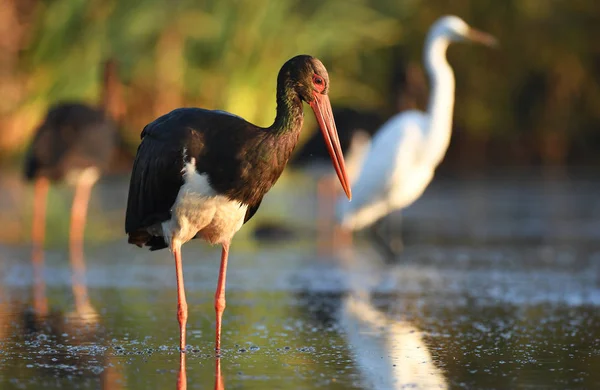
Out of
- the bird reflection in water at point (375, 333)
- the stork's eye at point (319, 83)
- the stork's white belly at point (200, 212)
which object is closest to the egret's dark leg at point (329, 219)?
the bird reflection in water at point (375, 333)

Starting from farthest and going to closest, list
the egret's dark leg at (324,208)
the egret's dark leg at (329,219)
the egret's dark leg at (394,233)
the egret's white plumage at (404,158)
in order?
the egret's dark leg at (324,208) < the egret's dark leg at (329,219) < the egret's white plumage at (404,158) < the egret's dark leg at (394,233)

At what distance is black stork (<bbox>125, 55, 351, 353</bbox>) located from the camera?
19.7 feet

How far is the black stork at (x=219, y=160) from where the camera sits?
6012mm

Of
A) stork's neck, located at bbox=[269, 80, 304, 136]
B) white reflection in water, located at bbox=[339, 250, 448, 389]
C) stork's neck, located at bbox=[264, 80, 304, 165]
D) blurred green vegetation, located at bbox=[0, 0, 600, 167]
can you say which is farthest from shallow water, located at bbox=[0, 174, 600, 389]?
blurred green vegetation, located at bbox=[0, 0, 600, 167]

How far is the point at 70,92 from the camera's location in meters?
17.2

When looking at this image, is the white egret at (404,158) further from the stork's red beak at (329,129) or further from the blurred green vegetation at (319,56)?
the stork's red beak at (329,129)

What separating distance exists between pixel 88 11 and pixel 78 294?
10.3 m

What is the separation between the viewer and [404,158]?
439 inches

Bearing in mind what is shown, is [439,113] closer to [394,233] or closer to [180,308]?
[394,233]

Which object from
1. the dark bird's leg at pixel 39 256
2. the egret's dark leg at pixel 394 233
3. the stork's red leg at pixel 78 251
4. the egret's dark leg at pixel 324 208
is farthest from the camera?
the egret's dark leg at pixel 324 208

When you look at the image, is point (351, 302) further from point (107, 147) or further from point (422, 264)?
point (107, 147)

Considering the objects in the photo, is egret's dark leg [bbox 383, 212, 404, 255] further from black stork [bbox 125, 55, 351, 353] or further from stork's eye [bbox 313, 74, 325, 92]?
stork's eye [bbox 313, 74, 325, 92]

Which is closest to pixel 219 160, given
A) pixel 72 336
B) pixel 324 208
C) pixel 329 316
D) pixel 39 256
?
pixel 72 336

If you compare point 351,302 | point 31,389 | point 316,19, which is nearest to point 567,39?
point 316,19
